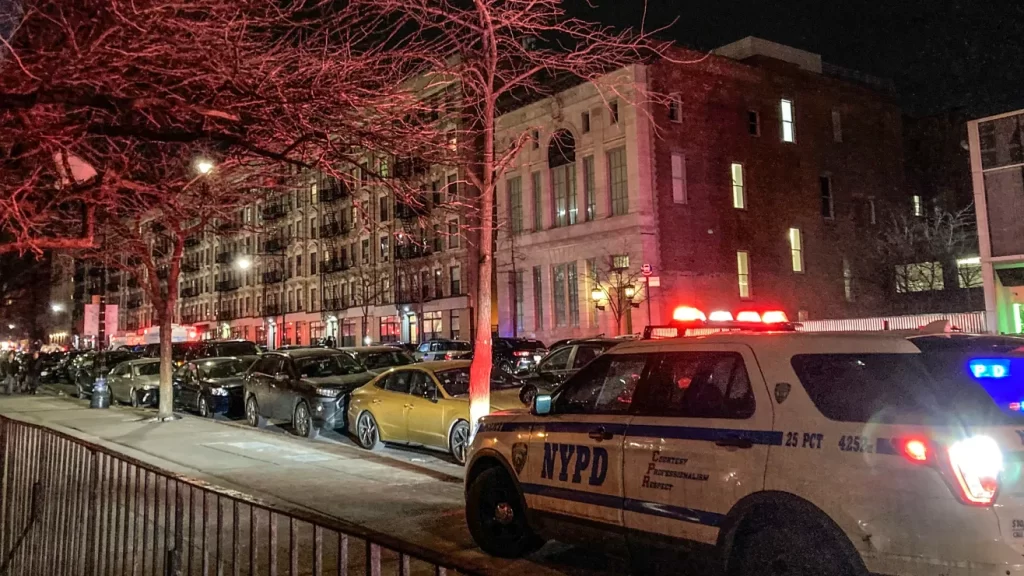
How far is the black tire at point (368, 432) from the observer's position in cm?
1352

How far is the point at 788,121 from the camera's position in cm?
4397

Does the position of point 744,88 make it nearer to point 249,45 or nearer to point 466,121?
point 466,121

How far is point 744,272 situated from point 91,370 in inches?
1208

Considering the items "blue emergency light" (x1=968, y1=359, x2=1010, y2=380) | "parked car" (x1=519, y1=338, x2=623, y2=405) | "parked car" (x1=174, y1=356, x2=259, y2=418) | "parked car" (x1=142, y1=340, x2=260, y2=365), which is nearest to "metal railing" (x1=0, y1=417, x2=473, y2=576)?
"blue emergency light" (x1=968, y1=359, x2=1010, y2=380)

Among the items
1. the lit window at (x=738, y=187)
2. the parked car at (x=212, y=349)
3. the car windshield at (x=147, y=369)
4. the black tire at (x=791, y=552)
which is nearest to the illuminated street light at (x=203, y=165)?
the black tire at (x=791, y=552)

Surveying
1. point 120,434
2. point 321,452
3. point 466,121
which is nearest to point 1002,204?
point 466,121

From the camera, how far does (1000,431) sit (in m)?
3.83

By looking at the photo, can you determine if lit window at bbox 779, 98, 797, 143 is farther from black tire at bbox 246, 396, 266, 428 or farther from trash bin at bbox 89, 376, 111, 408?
trash bin at bbox 89, 376, 111, 408

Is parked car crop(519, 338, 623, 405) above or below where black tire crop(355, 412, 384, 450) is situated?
above

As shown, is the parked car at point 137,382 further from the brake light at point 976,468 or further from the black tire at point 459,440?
the brake light at point 976,468

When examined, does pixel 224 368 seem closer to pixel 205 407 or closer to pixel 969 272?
pixel 205 407

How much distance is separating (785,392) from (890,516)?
0.88 metres

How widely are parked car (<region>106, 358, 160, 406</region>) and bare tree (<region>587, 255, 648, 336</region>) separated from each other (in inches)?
740

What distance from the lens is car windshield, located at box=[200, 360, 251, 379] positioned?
20767 mm
